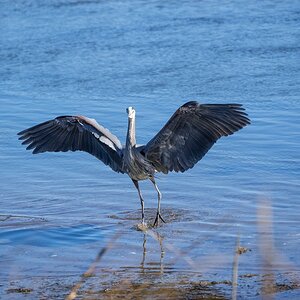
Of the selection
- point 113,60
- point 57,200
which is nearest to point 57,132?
point 57,200

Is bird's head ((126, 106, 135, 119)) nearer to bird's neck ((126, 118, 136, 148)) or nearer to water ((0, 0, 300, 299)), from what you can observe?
bird's neck ((126, 118, 136, 148))

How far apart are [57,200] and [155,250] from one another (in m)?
1.64

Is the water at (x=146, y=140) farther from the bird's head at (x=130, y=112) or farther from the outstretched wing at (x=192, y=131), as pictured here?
the bird's head at (x=130, y=112)

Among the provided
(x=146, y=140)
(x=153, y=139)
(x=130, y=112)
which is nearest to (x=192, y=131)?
(x=153, y=139)

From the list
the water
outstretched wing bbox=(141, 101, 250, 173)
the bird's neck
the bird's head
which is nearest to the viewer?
the water

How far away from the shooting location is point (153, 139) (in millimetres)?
7660

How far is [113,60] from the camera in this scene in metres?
12.6

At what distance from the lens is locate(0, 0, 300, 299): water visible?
648 cm

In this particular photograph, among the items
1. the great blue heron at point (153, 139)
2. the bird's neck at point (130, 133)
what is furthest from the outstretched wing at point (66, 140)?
the bird's neck at point (130, 133)

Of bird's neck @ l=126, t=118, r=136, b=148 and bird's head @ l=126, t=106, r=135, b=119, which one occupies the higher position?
bird's head @ l=126, t=106, r=135, b=119

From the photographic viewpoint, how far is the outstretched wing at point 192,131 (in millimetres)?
7359

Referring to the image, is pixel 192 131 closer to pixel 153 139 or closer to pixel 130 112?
pixel 153 139

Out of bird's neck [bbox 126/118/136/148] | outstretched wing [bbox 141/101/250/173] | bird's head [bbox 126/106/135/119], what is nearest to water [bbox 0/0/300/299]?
outstretched wing [bbox 141/101/250/173]

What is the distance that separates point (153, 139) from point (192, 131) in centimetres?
37
